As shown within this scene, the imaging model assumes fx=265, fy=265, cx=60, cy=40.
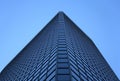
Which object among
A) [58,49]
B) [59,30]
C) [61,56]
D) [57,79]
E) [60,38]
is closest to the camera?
[57,79]

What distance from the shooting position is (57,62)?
28.3m

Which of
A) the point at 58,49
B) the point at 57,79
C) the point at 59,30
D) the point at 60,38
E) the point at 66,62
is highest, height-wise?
the point at 59,30

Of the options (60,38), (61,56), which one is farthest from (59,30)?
Answer: (61,56)

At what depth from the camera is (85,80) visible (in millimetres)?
27297

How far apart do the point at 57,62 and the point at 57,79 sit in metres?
5.06

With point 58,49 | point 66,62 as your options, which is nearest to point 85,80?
point 66,62

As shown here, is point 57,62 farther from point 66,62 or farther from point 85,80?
point 85,80

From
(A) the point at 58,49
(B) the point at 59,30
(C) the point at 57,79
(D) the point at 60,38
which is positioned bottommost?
(C) the point at 57,79

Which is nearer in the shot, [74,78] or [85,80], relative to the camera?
[74,78]

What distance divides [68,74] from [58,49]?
33.6 ft

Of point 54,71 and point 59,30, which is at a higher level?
point 59,30

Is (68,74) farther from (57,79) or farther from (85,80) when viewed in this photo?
(85,80)

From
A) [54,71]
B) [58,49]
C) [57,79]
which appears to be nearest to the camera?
[57,79]

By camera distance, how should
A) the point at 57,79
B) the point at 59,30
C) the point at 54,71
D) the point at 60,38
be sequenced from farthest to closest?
the point at 59,30 < the point at 60,38 < the point at 54,71 < the point at 57,79
